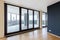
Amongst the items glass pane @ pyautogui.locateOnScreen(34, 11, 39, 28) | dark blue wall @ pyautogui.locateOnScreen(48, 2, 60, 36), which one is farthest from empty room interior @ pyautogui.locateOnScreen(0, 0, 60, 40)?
glass pane @ pyautogui.locateOnScreen(34, 11, 39, 28)

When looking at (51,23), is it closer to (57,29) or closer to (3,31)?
(57,29)

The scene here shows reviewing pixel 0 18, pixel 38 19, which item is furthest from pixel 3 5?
pixel 38 19

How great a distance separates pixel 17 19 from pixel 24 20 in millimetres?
971

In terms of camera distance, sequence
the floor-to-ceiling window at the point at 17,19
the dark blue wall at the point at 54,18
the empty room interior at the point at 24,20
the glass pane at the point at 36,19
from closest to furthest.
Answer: the empty room interior at the point at 24,20
the dark blue wall at the point at 54,18
the floor-to-ceiling window at the point at 17,19
the glass pane at the point at 36,19

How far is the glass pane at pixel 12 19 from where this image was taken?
6.78 metres

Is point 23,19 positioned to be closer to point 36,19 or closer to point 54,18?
point 36,19

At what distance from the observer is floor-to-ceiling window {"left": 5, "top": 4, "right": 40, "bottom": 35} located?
6691 mm

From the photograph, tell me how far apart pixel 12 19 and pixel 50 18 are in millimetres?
3292

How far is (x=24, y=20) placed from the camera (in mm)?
8391

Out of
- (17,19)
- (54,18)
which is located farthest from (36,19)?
(54,18)

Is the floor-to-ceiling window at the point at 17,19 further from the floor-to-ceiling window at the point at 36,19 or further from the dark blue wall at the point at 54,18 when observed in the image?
the dark blue wall at the point at 54,18

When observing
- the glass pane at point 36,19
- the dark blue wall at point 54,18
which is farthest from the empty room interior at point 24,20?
the glass pane at point 36,19

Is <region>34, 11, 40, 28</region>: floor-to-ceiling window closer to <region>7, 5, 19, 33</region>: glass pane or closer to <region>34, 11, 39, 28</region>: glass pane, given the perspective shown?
<region>34, 11, 39, 28</region>: glass pane

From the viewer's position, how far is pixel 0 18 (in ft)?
18.6
